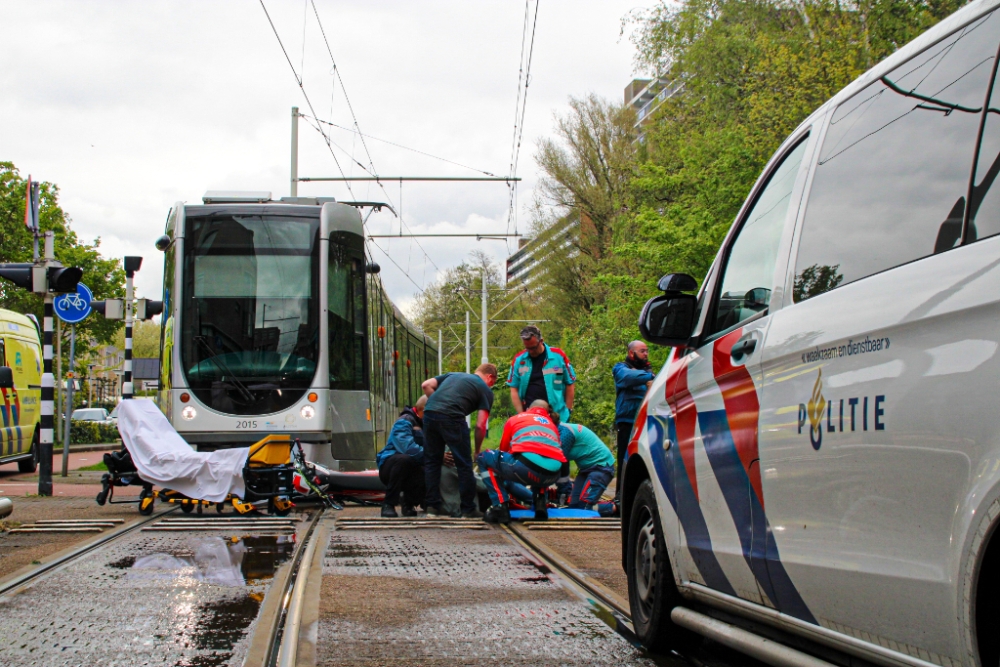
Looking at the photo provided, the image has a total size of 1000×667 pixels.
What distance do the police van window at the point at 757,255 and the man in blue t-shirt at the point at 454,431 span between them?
258 inches

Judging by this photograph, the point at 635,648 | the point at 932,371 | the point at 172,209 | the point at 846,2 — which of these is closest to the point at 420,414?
the point at 172,209

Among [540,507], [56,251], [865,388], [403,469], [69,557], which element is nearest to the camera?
[865,388]

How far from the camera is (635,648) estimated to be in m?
4.68

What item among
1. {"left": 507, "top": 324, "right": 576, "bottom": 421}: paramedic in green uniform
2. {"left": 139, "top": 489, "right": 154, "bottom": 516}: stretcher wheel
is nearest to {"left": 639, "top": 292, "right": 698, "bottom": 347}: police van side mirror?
{"left": 507, "top": 324, "right": 576, "bottom": 421}: paramedic in green uniform

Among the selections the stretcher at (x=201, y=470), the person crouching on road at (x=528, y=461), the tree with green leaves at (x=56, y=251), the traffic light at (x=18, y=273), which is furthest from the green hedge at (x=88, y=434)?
the person crouching on road at (x=528, y=461)

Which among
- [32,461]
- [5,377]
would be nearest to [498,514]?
[5,377]

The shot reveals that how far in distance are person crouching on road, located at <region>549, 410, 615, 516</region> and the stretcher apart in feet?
8.66

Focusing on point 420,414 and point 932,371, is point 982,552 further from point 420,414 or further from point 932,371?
point 420,414

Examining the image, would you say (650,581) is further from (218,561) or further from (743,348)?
(218,561)

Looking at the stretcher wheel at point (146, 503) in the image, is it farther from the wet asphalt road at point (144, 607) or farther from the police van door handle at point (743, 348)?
the police van door handle at point (743, 348)

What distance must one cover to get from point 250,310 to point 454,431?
3.60 m

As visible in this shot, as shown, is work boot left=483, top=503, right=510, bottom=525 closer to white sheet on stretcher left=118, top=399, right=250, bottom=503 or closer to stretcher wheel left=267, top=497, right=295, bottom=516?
stretcher wheel left=267, top=497, right=295, bottom=516

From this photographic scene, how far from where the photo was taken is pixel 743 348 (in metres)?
3.69

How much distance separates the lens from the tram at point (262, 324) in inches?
512
